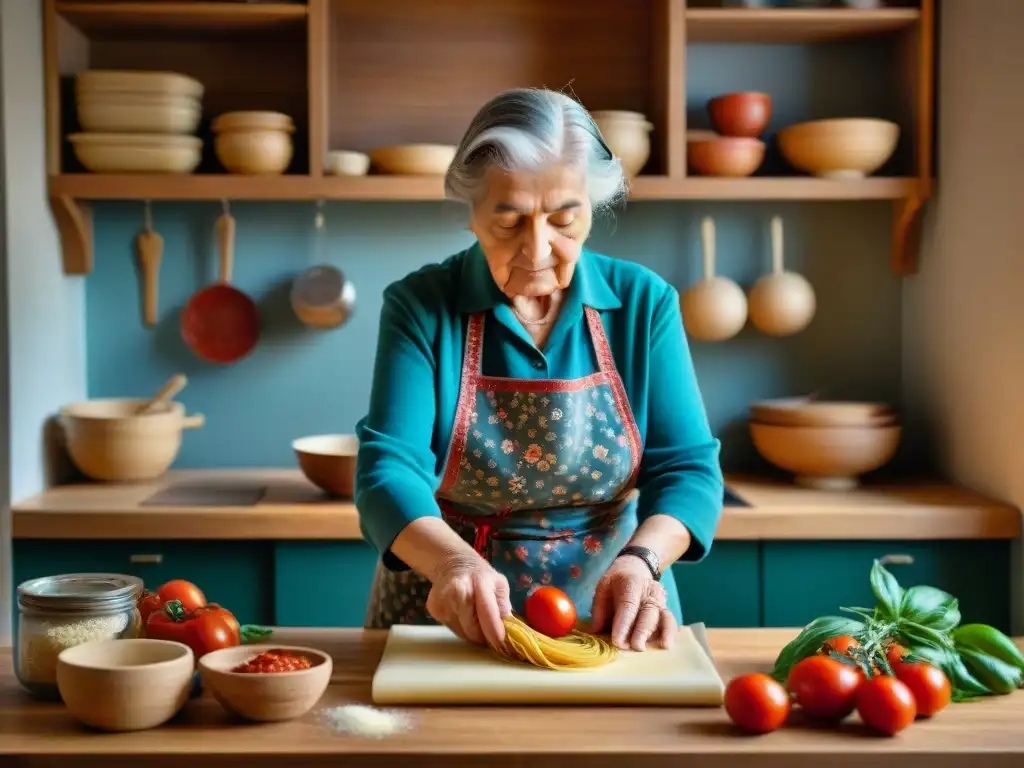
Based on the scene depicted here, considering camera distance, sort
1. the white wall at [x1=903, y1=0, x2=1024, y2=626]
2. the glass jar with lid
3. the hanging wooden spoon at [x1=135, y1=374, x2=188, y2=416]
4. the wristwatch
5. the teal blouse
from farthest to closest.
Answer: the hanging wooden spoon at [x1=135, y1=374, x2=188, y2=416], the white wall at [x1=903, y1=0, x2=1024, y2=626], the teal blouse, the wristwatch, the glass jar with lid

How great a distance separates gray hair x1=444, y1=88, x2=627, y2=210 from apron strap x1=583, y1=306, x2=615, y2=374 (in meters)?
0.23

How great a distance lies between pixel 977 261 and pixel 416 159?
1.31m

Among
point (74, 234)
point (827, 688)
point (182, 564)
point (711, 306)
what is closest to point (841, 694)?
point (827, 688)

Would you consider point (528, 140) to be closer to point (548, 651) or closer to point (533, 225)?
point (533, 225)

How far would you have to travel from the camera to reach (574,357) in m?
1.88

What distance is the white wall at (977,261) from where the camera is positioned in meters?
2.64

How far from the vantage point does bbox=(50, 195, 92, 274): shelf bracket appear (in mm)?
3008

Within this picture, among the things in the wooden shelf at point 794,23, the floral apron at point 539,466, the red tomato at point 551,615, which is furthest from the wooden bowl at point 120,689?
the wooden shelf at point 794,23

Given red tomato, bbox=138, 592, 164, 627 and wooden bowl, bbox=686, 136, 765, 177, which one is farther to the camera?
wooden bowl, bbox=686, 136, 765, 177

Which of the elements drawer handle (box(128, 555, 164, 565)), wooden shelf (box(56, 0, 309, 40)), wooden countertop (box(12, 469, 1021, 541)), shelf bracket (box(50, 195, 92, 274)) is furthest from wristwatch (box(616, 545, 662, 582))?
shelf bracket (box(50, 195, 92, 274))

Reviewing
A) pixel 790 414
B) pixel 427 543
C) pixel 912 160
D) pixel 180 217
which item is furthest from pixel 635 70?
pixel 427 543

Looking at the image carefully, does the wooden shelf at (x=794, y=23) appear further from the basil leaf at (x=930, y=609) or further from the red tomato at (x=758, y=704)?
the red tomato at (x=758, y=704)

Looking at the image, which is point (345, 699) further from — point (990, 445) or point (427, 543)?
point (990, 445)

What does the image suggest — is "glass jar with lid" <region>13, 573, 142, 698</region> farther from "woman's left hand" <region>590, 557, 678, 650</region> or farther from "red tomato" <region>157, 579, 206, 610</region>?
"woman's left hand" <region>590, 557, 678, 650</region>
